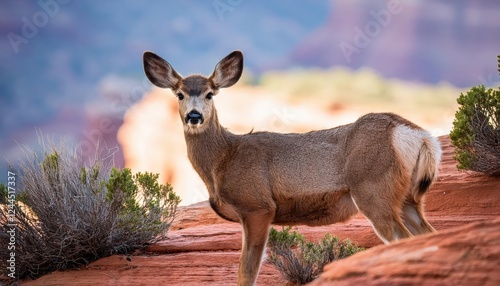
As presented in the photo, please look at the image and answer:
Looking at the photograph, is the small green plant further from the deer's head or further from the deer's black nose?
the deer's black nose

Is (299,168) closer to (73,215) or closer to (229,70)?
(229,70)

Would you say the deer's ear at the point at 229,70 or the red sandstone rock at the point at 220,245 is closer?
the deer's ear at the point at 229,70

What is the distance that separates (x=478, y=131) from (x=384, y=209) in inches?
224

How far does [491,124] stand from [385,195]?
19.3ft

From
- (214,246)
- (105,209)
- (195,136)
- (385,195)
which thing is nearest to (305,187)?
(385,195)

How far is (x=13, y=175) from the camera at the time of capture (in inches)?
474

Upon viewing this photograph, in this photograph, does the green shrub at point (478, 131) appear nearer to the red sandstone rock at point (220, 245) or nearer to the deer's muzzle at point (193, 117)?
the red sandstone rock at point (220, 245)

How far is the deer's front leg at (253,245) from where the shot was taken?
808 cm

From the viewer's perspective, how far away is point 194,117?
8383mm

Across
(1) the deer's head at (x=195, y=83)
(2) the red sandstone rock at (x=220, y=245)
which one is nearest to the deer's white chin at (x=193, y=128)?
(1) the deer's head at (x=195, y=83)

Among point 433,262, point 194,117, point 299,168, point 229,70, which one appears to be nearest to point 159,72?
point 229,70

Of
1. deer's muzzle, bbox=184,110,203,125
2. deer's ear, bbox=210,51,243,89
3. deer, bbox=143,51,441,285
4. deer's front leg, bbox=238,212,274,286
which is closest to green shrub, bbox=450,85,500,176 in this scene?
deer, bbox=143,51,441,285

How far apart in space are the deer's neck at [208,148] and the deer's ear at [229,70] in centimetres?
48

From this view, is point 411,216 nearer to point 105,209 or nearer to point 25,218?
point 105,209
